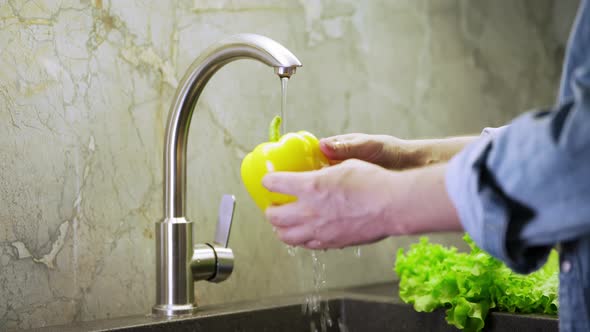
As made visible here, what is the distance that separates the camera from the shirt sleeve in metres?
0.67

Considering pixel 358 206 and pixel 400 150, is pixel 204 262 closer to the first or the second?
pixel 400 150

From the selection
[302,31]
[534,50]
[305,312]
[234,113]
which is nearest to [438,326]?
[305,312]

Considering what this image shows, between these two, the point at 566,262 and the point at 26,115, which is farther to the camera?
the point at 26,115

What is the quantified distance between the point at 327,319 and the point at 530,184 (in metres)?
0.82

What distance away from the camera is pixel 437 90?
6.30 ft

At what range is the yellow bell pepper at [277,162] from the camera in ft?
3.13

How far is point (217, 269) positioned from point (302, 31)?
1.88ft

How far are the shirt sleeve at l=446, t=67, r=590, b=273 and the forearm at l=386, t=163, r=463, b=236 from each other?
20 millimetres

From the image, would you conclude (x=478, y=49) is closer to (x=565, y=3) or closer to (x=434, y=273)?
(x=565, y=3)

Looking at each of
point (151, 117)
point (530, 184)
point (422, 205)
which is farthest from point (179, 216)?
point (530, 184)

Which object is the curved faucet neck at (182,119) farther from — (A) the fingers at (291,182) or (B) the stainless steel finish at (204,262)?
(A) the fingers at (291,182)

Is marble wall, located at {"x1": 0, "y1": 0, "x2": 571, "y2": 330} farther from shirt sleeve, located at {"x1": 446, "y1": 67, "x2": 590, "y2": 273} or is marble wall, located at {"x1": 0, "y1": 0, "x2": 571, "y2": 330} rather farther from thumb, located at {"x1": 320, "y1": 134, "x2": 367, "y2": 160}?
shirt sleeve, located at {"x1": 446, "y1": 67, "x2": 590, "y2": 273}

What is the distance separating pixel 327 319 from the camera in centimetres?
146

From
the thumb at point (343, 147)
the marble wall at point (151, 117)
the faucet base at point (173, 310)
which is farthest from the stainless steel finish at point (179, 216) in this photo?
the thumb at point (343, 147)
